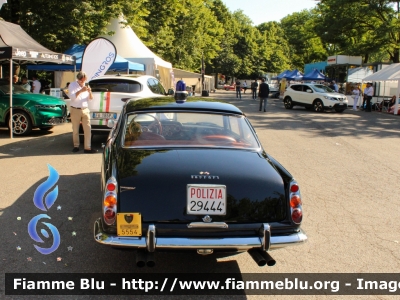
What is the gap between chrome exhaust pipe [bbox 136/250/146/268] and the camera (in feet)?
11.3

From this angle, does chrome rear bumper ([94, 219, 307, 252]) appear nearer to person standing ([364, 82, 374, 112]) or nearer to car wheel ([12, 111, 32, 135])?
car wheel ([12, 111, 32, 135])

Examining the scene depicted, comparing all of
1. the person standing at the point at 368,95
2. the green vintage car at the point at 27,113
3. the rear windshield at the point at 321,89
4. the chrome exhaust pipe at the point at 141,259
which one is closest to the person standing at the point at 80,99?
the green vintage car at the point at 27,113

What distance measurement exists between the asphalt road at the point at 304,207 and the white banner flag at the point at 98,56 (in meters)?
3.06

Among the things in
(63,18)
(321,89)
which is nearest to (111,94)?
(63,18)

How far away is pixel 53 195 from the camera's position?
649 centimetres

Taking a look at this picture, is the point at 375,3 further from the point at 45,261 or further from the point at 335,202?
the point at 45,261

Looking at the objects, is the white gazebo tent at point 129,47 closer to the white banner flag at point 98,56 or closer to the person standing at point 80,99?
the white banner flag at point 98,56

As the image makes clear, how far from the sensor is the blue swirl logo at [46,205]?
4.72 metres

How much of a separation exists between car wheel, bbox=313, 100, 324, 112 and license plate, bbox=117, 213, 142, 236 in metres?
24.0

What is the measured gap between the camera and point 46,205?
6.02 meters

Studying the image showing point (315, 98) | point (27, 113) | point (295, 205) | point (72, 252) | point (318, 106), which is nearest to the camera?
point (295, 205)

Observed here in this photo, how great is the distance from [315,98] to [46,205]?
22.9m


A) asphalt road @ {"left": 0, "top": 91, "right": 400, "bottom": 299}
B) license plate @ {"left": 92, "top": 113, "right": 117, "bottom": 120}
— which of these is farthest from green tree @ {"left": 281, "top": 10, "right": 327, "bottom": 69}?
license plate @ {"left": 92, "top": 113, "right": 117, "bottom": 120}

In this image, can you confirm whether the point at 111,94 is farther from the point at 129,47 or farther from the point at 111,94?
the point at 129,47
